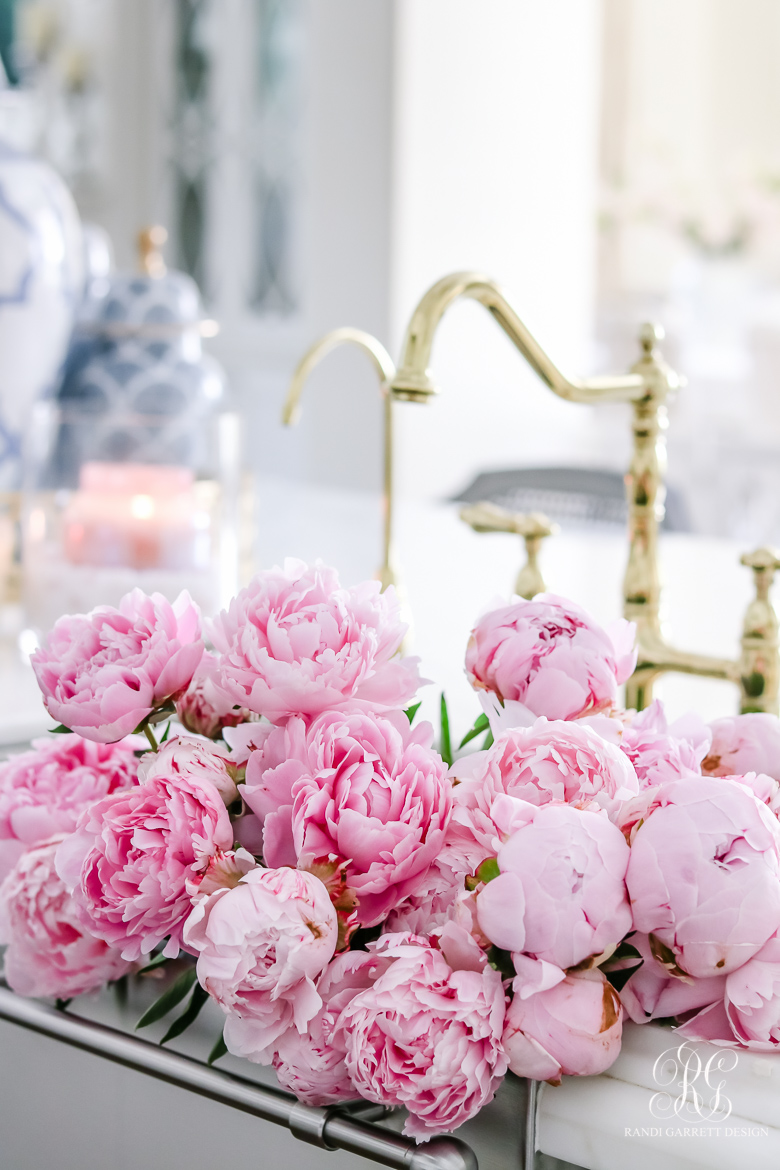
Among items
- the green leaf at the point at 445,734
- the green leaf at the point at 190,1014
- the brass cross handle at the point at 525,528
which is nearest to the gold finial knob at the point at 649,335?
the brass cross handle at the point at 525,528

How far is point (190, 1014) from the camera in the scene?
0.38 metres

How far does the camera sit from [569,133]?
3.04 m

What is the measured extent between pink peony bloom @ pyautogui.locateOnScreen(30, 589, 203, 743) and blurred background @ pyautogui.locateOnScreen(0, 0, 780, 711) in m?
0.86

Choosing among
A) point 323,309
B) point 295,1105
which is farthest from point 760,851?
point 323,309

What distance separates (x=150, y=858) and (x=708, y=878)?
5.7 inches

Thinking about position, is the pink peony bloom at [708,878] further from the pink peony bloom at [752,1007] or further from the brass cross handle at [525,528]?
the brass cross handle at [525,528]

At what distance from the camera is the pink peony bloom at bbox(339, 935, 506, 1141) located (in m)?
0.31

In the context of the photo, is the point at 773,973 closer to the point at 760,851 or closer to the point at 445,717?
the point at 760,851

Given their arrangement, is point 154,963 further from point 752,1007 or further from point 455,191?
point 455,191

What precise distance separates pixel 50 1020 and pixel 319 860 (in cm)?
13

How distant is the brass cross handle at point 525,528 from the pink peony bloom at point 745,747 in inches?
11.6

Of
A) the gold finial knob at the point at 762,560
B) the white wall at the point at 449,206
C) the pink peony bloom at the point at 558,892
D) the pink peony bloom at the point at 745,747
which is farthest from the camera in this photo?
the white wall at the point at 449,206

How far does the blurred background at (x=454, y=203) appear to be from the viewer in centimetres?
277

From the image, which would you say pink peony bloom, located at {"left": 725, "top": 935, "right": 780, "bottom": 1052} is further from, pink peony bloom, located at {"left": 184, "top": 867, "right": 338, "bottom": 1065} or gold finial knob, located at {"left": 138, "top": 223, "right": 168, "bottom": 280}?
gold finial knob, located at {"left": 138, "top": 223, "right": 168, "bottom": 280}
